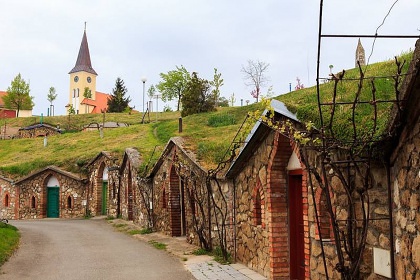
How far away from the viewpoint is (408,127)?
4.96m

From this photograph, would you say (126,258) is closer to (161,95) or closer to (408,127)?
(408,127)

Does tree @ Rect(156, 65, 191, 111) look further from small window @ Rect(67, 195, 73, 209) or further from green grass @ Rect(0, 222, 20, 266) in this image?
green grass @ Rect(0, 222, 20, 266)

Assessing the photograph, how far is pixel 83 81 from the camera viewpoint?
9769 cm

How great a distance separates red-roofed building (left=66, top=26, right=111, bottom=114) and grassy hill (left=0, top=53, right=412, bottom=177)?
103 feet

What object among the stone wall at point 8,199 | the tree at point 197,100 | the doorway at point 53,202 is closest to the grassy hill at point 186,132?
the stone wall at point 8,199

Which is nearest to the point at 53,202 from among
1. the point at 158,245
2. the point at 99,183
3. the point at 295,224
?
the point at 99,183

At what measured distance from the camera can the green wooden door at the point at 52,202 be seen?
100ft

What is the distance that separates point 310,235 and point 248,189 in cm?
288

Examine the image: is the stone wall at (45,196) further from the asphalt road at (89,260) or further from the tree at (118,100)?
the tree at (118,100)

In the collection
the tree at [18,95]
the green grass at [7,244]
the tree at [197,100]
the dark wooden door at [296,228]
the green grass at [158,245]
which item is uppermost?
the tree at [18,95]

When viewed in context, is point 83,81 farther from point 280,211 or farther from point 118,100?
point 280,211

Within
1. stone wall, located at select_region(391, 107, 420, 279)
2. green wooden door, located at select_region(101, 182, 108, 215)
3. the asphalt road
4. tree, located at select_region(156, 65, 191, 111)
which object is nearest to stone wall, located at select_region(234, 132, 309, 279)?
the asphalt road

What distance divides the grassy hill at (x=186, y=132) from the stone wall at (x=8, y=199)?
934mm

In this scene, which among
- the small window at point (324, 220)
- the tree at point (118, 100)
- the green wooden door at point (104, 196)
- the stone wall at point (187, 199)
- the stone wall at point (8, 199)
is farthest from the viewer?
the tree at point (118, 100)
